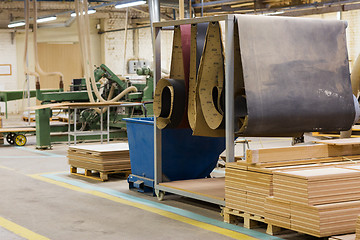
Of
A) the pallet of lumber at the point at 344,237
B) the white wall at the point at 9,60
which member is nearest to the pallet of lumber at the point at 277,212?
the pallet of lumber at the point at 344,237

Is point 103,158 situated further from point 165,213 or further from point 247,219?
point 247,219

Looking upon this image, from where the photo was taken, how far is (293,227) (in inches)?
203

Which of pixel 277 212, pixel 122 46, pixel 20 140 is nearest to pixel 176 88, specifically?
pixel 277 212

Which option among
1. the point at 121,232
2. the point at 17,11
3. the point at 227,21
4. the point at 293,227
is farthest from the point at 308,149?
the point at 17,11

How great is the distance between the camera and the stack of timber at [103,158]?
350 inches

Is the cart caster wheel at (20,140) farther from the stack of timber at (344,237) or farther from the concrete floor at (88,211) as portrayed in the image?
the stack of timber at (344,237)

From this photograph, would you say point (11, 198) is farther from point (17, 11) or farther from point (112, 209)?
point (17, 11)

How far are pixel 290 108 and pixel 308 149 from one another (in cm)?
47

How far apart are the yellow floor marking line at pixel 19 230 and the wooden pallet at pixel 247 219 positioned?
73.3 inches

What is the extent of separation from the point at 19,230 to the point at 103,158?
3101mm

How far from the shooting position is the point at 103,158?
8883mm

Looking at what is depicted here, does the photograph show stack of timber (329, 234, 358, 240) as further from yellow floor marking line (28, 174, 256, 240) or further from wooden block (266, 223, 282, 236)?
yellow floor marking line (28, 174, 256, 240)

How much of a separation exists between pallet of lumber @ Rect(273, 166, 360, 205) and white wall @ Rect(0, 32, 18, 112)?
21.8m

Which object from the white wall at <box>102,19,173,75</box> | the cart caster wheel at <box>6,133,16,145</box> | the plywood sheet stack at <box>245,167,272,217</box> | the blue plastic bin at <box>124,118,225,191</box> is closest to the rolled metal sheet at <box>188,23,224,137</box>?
the blue plastic bin at <box>124,118,225,191</box>
